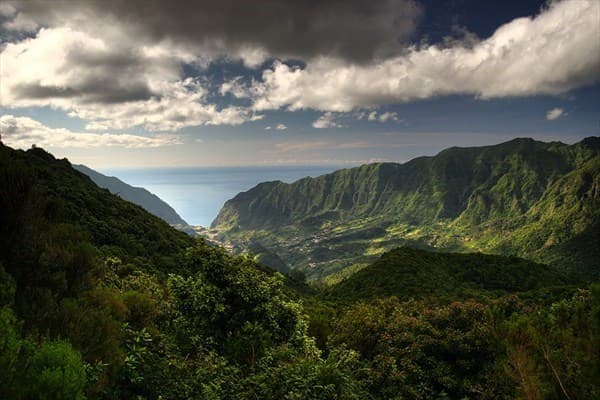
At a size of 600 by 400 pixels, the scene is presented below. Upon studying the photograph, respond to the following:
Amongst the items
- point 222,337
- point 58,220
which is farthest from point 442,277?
point 58,220

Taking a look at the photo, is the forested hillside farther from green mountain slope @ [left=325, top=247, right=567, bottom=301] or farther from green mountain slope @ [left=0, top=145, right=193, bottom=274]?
green mountain slope @ [left=325, top=247, right=567, bottom=301]

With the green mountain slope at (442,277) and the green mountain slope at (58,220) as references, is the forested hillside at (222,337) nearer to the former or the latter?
the green mountain slope at (58,220)

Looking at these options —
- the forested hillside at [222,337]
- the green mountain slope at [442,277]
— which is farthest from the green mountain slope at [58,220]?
the green mountain slope at [442,277]

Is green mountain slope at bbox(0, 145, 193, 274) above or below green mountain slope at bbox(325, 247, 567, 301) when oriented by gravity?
above

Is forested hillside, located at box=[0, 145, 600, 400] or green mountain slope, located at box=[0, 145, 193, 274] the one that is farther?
green mountain slope, located at box=[0, 145, 193, 274]

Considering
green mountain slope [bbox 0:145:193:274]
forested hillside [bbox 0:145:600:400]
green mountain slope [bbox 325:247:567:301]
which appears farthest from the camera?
green mountain slope [bbox 325:247:567:301]

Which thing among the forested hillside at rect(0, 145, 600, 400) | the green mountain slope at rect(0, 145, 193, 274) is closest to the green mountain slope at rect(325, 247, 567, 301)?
the green mountain slope at rect(0, 145, 193, 274)

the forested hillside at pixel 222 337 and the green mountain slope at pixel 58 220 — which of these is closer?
the forested hillside at pixel 222 337

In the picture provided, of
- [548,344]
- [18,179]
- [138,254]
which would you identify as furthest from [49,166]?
[548,344]

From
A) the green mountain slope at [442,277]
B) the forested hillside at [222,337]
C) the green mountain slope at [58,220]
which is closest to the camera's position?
the forested hillside at [222,337]
